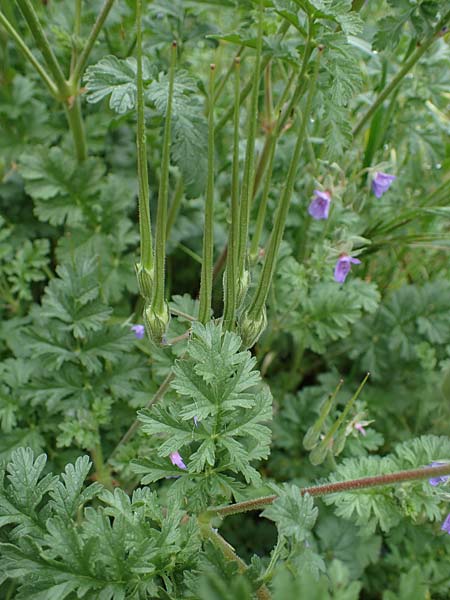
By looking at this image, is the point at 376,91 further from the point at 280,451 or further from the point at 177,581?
the point at 177,581

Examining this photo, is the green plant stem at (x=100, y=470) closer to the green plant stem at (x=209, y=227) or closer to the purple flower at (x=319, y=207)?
the green plant stem at (x=209, y=227)

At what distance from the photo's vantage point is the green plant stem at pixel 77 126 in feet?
5.69

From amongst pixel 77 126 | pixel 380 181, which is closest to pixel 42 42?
pixel 77 126

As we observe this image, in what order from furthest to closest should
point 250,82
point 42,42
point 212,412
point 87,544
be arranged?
point 250,82, point 42,42, point 212,412, point 87,544

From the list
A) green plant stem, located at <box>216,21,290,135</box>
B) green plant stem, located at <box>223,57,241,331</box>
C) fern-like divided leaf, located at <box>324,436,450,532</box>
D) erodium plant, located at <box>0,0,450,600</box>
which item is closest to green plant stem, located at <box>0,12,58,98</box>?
erodium plant, located at <box>0,0,450,600</box>

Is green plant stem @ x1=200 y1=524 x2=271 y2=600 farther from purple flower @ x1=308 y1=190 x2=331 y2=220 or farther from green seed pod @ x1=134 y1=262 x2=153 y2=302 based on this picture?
purple flower @ x1=308 y1=190 x2=331 y2=220

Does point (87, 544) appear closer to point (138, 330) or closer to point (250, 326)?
point (250, 326)

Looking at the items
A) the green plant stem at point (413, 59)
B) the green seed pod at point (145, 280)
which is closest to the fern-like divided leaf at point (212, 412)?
the green seed pod at point (145, 280)

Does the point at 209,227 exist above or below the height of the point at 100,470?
above

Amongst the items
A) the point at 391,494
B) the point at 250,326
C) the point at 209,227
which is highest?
the point at 209,227

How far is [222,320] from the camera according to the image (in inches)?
43.1

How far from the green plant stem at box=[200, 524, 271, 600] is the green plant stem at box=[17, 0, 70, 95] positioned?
1183mm

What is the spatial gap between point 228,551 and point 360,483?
0.96ft

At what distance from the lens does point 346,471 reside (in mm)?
1333
